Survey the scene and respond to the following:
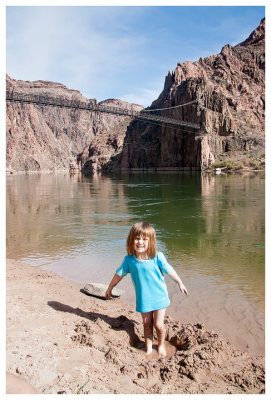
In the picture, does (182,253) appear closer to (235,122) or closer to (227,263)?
(227,263)

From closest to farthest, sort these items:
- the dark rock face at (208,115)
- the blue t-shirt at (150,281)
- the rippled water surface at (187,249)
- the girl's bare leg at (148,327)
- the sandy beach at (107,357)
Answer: the sandy beach at (107,357) → the blue t-shirt at (150,281) → the girl's bare leg at (148,327) → the rippled water surface at (187,249) → the dark rock face at (208,115)

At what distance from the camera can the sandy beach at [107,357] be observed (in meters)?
2.70

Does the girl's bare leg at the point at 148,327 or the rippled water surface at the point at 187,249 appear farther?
the rippled water surface at the point at 187,249

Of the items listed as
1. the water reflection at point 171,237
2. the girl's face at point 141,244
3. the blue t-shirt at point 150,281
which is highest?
the girl's face at point 141,244

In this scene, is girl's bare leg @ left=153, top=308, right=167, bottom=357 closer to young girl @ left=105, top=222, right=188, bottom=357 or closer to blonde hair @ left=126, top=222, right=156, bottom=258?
young girl @ left=105, top=222, right=188, bottom=357

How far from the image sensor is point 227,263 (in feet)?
23.4

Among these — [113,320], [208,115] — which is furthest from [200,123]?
[113,320]

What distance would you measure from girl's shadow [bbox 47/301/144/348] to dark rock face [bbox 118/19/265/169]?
7400 centimetres

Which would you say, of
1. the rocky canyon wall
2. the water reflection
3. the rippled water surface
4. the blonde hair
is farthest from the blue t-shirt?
the rocky canyon wall

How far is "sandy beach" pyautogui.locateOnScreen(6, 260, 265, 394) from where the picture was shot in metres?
2.70

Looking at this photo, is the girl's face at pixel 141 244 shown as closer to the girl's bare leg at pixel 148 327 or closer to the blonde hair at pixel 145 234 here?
the blonde hair at pixel 145 234

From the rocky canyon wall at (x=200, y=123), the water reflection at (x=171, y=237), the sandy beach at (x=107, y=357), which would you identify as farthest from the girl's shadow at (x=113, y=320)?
the rocky canyon wall at (x=200, y=123)

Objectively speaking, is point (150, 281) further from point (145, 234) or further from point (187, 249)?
point (187, 249)

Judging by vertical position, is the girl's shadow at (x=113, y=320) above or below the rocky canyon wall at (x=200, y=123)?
below
